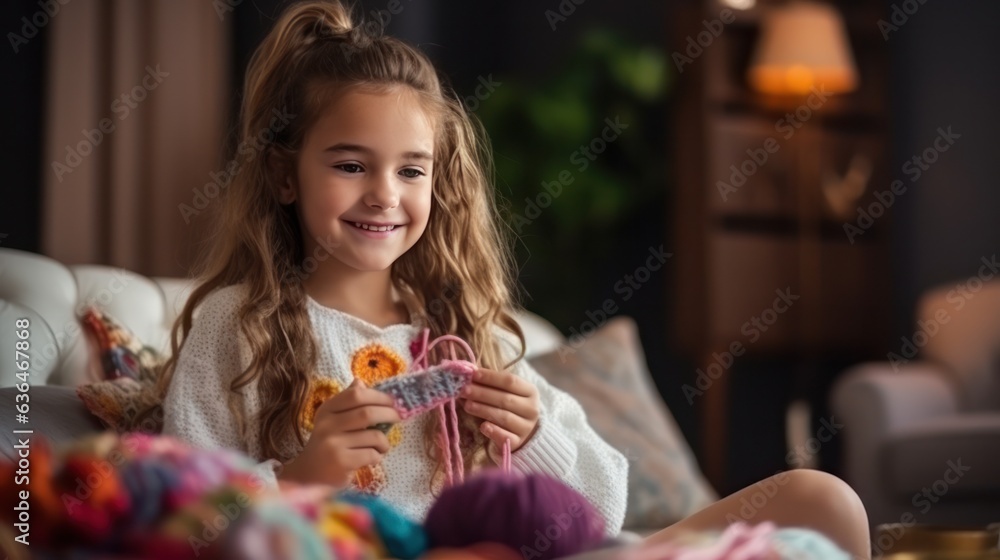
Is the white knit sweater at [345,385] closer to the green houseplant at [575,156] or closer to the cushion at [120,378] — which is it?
the cushion at [120,378]

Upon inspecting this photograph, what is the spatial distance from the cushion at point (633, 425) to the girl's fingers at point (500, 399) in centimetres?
65

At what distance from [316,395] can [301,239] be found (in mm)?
270

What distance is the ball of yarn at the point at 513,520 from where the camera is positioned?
0.96 meters

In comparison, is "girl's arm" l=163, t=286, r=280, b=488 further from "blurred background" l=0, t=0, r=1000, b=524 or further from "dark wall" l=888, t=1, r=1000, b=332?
"dark wall" l=888, t=1, r=1000, b=332

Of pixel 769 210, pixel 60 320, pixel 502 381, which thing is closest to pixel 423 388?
pixel 502 381

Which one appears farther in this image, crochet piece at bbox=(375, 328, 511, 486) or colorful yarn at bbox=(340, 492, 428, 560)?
crochet piece at bbox=(375, 328, 511, 486)

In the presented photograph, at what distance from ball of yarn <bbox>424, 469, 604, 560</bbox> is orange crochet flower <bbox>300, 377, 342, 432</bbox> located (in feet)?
1.93

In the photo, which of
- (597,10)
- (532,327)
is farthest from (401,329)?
(597,10)

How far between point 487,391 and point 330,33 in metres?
0.65

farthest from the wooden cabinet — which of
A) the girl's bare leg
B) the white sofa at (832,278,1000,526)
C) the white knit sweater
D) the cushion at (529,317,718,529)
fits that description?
the girl's bare leg

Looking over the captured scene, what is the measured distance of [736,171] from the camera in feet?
14.5

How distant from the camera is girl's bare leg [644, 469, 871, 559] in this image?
50.6 inches

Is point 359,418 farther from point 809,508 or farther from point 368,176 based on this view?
point 809,508

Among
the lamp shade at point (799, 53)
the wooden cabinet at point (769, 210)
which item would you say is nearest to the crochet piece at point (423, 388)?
the wooden cabinet at point (769, 210)
